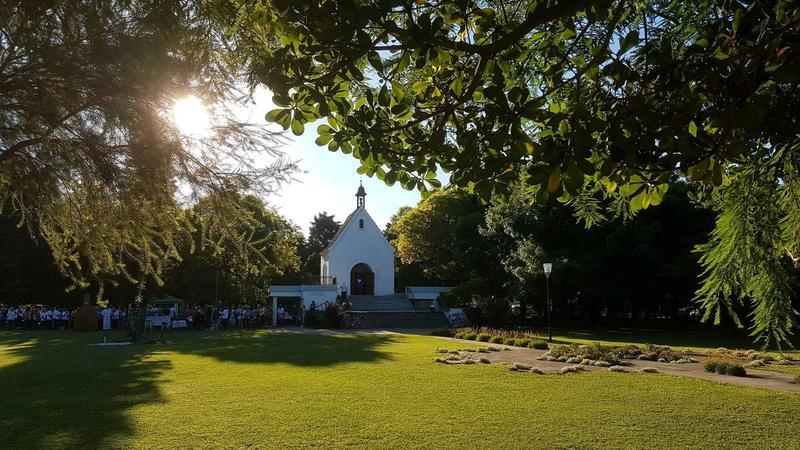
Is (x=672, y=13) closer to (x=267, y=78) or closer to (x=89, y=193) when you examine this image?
(x=267, y=78)

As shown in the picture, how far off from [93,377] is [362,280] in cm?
3382

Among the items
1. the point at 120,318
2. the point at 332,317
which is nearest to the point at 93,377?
the point at 332,317

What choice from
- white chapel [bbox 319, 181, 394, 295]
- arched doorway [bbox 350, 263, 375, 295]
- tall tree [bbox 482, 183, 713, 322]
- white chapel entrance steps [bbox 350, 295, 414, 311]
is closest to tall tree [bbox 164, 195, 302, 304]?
white chapel entrance steps [bbox 350, 295, 414, 311]

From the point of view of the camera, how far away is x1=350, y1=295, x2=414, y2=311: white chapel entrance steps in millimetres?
39531

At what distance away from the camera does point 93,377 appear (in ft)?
39.0

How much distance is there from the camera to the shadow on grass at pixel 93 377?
23.4 ft

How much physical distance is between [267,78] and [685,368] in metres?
13.5

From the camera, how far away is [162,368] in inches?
532

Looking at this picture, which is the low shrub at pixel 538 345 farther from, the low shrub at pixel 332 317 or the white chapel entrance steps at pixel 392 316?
the low shrub at pixel 332 317

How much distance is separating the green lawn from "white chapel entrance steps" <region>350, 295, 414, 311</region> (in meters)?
25.2

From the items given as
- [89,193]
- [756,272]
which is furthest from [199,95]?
[756,272]

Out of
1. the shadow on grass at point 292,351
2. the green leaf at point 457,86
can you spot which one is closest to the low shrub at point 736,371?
the shadow on grass at point 292,351

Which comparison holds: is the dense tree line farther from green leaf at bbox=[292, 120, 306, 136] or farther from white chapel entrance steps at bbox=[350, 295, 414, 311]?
green leaf at bbox=[292, 120, 306, 136]

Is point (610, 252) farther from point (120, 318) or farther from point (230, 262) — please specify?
point (120, 318)
